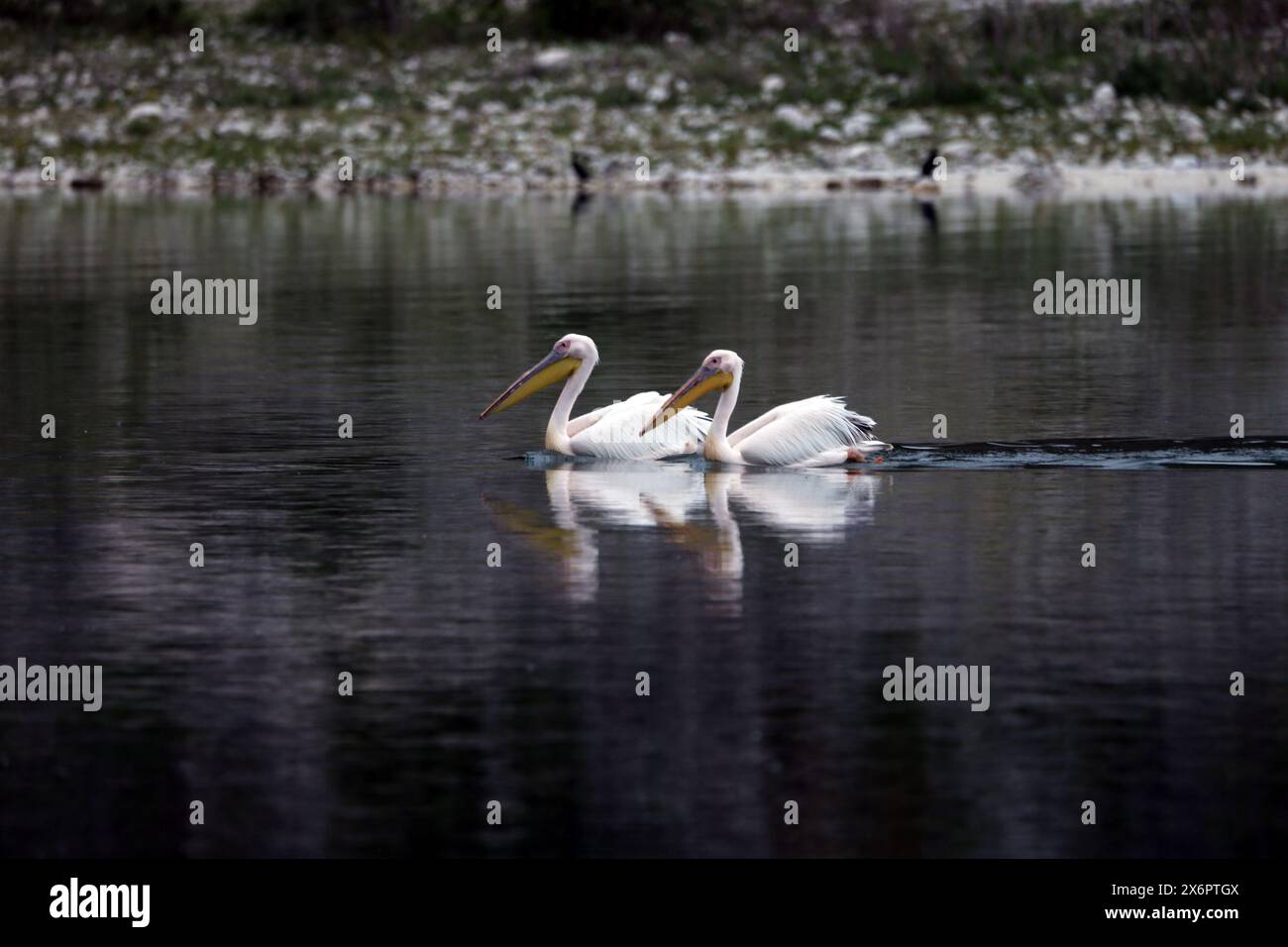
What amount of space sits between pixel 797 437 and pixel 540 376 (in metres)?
2.66

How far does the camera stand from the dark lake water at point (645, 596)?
371 inches

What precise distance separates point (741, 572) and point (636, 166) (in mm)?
40630


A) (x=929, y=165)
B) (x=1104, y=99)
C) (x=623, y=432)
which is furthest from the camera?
(x=1104, y=99)

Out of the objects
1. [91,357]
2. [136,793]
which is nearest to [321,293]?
[91,357]

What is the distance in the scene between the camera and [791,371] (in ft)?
74.9

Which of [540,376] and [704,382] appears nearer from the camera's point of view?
[704,382]

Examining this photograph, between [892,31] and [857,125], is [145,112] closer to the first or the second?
[857,125]

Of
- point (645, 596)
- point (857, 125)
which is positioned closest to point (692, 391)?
point (645, 596)

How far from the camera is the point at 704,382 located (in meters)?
17.5

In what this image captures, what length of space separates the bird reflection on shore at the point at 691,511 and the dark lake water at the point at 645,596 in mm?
48

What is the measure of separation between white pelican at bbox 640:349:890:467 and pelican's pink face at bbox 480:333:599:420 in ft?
4.82

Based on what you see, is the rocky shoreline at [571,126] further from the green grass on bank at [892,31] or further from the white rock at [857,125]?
the green grass on bank at [892,31]

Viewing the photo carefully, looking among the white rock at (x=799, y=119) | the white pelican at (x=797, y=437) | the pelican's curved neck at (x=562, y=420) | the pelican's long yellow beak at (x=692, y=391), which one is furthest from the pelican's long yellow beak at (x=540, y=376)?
the white rock at (x=799, y=119)
